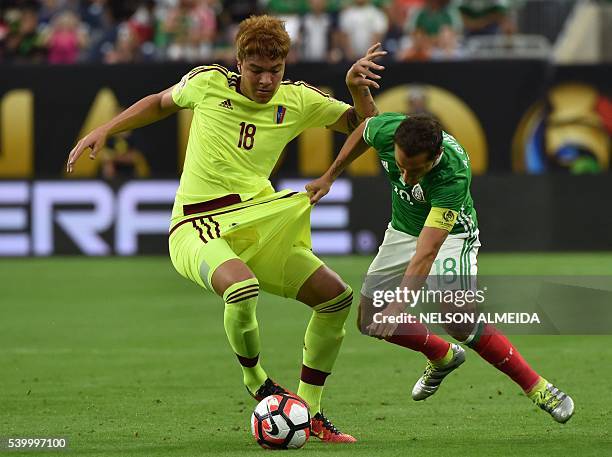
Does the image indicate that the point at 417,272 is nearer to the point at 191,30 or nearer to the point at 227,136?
the point at 227,136

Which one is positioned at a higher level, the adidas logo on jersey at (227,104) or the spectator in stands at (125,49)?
the adidas logo on jersey at (227,104)

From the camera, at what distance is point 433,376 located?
8656 mm

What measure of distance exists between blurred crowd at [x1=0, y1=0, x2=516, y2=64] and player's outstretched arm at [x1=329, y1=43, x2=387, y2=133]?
11.2 m

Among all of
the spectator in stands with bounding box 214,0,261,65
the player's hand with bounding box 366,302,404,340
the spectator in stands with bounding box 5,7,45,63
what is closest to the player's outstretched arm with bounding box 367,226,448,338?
the player's hand with bounding box 366,302,404,340

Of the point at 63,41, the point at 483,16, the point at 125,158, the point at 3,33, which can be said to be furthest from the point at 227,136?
the point at 483,16

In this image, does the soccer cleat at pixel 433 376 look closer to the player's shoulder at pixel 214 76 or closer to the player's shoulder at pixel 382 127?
the player's shoulder at pixel 382 127

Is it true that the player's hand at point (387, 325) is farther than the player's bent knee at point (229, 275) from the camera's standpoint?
No

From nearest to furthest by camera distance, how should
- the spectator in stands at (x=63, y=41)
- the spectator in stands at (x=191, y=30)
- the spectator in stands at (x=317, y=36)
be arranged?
the spectator in stands at (x=317, y=36) < the spectator in stands at (x=191, y=30) < the spectator in stands at (x=63, y=41)

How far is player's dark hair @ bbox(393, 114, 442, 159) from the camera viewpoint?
7.32 metres

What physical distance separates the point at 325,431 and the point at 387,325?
0.96m

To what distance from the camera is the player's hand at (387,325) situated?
716 centimetres

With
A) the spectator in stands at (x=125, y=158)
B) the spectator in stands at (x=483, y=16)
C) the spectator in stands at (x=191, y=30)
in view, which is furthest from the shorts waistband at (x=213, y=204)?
the spectator in stands at (x=483, y=16)

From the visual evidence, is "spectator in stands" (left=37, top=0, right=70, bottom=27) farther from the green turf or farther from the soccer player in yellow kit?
the soccer player in yellow kit

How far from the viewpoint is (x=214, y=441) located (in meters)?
7.57
